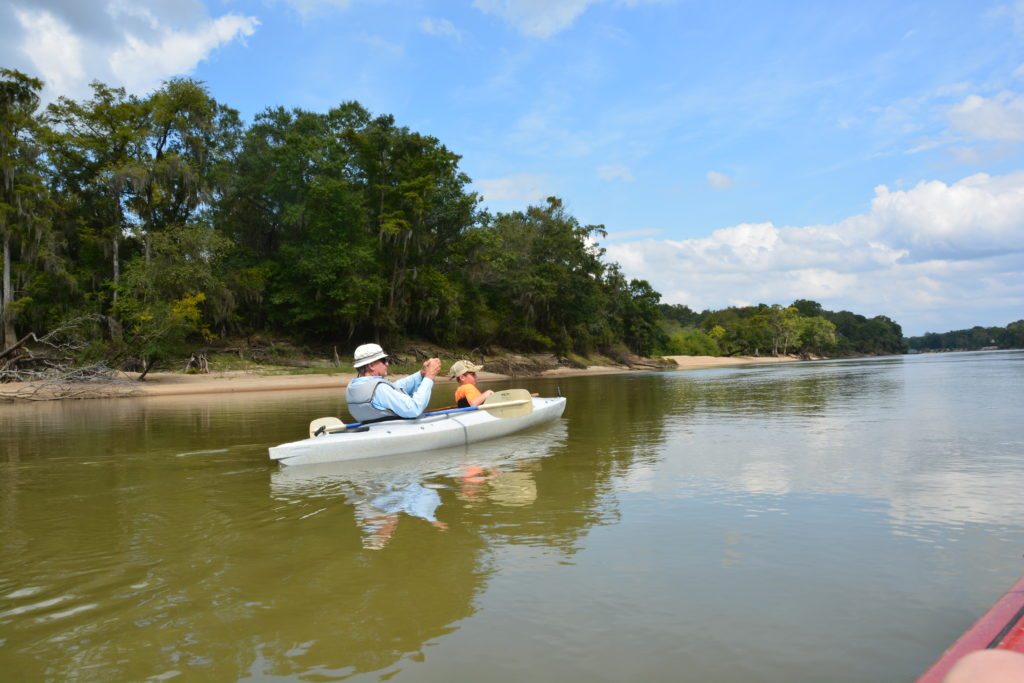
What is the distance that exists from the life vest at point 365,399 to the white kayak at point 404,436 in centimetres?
14

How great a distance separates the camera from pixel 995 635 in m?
2.20

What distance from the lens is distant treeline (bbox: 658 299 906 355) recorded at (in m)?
79.8

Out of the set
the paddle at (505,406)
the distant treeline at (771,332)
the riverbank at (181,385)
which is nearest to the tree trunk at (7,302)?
the riverbank at (181,385)

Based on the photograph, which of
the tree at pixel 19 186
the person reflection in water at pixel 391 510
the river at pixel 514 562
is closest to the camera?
the river at pixel 514 562

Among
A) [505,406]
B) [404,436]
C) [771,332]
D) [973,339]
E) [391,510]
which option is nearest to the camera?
[391,510]

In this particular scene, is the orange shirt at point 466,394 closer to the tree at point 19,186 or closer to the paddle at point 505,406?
A: the paddle at point 505,406

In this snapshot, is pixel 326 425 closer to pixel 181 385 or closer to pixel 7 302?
pixel 181 385

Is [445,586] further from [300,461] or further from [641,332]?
[641,332]

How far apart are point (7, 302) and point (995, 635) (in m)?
30.5

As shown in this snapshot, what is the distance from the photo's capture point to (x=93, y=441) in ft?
35.1

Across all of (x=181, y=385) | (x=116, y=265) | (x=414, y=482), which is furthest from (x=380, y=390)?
(x=116, y=265)

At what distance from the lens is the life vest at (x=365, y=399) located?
27.4 ft

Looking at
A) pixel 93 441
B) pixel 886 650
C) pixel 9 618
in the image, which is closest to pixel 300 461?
pixel 9 618

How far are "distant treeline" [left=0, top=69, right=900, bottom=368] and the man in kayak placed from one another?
Result: 64.6ft
